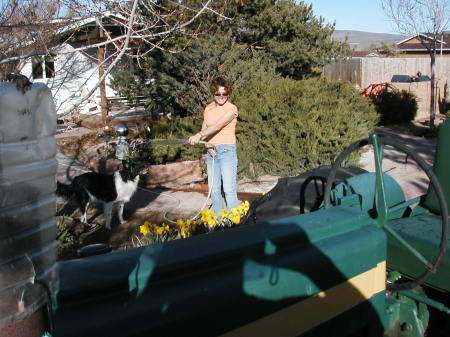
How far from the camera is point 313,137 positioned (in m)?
8.69

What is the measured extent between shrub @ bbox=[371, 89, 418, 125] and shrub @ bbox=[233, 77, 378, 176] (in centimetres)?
799

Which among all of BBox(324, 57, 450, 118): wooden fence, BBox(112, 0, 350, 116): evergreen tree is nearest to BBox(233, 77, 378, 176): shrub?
BBox(112, 0, 350, 116): evergreen tree

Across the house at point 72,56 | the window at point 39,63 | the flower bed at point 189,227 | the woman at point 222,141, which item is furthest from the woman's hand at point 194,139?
the window at point 39,63

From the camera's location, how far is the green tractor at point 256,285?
1.44 metres

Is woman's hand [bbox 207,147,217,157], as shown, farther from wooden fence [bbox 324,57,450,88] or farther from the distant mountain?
wooden fence [bbox 324,57,450,88]

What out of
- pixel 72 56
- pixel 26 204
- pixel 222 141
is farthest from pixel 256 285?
pixel 72 56

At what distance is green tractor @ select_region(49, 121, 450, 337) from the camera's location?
1.44m

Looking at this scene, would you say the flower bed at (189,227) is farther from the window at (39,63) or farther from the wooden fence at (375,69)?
the wooden fence at (375,69)

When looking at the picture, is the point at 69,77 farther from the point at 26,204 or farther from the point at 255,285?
the point at 26,204

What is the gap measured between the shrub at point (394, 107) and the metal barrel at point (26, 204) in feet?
54.7

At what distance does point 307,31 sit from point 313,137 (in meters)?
6.88

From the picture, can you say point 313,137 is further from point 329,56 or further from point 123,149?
point 329,56

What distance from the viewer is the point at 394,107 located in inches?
668

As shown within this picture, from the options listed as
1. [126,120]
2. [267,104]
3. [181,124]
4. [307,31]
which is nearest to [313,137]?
[267,104]
